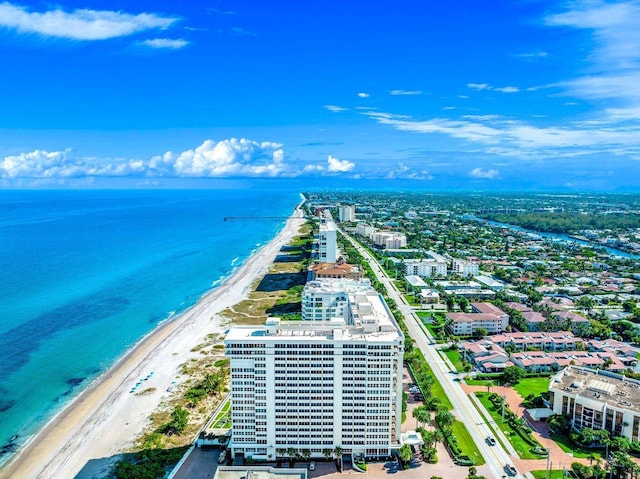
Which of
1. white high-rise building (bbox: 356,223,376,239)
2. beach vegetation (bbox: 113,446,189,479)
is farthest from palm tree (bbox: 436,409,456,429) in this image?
white high-rise building (bbox: 356,223,376,239)

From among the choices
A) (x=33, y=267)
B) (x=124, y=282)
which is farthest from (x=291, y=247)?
(x=33, y=267)

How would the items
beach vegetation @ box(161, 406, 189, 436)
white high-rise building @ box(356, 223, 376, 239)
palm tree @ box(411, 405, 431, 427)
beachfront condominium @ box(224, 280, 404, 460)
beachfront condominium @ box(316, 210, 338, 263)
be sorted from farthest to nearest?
white high-rise building @ box(356, 223, 376, 239)
beachfront condominium @ box(316, 210, 338, 263)
beach vegetation @ box(161, 406, 189, 436)
palm tree @ box(411, 405, 431, 427)
beachfront condominium @ box(224, 280, 404, 460)

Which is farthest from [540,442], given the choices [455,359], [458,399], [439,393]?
[455,359]

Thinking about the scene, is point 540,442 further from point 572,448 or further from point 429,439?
point 429,439

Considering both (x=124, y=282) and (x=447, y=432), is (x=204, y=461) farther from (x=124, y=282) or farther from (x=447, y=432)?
(x=124, y=282)

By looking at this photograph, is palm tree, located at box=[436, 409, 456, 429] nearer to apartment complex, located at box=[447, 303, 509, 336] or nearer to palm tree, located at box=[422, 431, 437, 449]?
palm tree, located at box=[422, 431, 437, 449]
